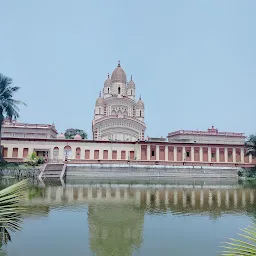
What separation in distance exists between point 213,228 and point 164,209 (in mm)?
4358

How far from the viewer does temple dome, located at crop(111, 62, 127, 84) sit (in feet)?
208

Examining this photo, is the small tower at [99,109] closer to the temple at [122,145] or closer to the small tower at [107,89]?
the temple at [122,145]

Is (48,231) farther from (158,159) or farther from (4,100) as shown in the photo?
(158,159)

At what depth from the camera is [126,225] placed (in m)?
13.0

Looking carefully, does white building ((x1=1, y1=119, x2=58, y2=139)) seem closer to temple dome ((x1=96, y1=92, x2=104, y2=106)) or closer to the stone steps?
temple dome ((x1=96, y1=92, x2=104, y2=106))

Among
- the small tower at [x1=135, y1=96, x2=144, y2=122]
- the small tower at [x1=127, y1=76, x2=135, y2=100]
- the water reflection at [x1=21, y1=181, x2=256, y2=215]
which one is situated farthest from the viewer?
the small tower at [x1=127, y1=76, x2=135, y2=100]

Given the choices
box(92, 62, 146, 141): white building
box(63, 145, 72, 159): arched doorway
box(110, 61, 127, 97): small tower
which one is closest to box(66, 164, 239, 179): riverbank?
box(63, 145, 72, 159): arched doorway

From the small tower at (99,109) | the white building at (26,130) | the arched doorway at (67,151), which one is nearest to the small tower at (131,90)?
the small tower at (99,109)

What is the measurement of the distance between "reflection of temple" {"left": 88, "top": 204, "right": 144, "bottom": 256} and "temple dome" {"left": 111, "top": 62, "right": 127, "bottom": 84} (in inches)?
1891

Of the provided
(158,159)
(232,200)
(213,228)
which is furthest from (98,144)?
(213,228)

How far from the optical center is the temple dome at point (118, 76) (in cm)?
6341

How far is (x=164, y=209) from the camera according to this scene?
16.9m

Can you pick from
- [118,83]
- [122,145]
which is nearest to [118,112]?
[118,83]

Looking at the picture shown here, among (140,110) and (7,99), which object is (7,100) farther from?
(140,110)
